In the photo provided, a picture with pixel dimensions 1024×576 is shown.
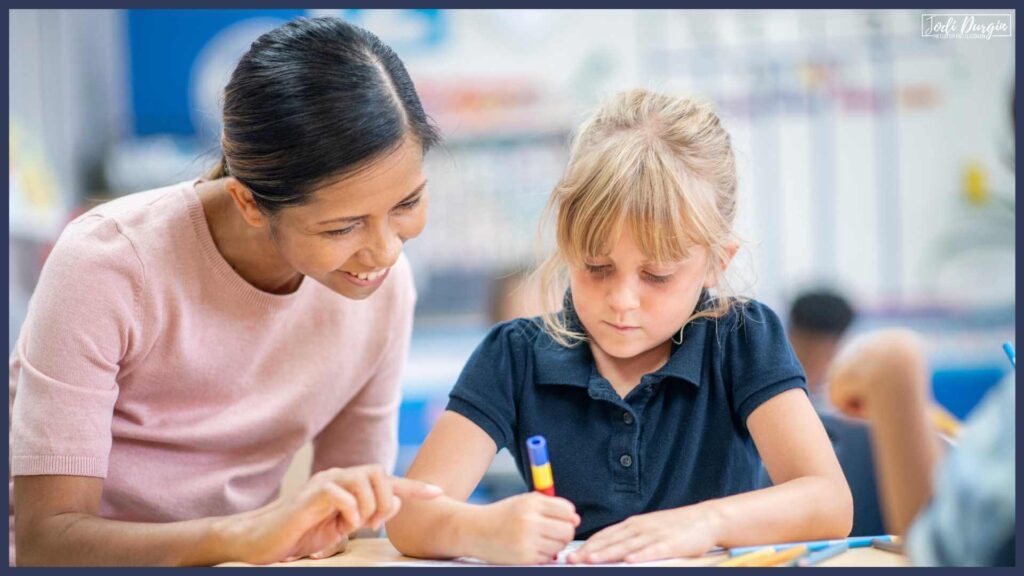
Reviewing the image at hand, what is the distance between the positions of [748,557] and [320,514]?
1.16ft

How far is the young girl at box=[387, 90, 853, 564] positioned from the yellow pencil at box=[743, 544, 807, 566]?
15 cm

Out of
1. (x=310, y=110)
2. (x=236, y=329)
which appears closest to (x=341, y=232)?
(x=310, y=110)

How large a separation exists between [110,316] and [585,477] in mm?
539

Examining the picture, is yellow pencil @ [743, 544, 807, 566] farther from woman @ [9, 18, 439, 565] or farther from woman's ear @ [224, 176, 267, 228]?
woman's ear @ [224, 176, 267, 228]

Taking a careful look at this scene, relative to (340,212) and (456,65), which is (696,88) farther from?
(340,212)

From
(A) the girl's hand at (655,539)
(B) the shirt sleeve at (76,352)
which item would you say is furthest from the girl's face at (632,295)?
(B) the shirt sleeve at (76,352)

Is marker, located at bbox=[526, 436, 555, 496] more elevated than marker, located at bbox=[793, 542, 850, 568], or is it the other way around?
marker, located at bbox=[526, 436, 555, 496]

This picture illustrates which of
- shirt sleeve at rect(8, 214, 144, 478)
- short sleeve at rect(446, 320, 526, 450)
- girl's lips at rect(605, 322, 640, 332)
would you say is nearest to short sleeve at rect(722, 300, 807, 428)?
girl's lips at rect(605, 322, 640, 332)

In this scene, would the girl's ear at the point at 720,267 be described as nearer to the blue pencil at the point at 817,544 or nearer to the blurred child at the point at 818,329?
the blue pencil at the point at 817,544

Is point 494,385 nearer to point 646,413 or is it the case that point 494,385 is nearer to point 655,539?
point 646,413

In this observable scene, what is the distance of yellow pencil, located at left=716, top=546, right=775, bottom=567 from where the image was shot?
2.65 ft

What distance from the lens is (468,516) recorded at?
0.95m

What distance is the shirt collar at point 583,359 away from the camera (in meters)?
1.12

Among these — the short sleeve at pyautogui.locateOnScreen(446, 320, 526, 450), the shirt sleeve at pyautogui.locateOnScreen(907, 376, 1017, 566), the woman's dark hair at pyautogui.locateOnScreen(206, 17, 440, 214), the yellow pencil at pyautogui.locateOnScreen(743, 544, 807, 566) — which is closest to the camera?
the shirt sleeve at pyautogui.locateOnScreen(907, 376, 1017, 566)
